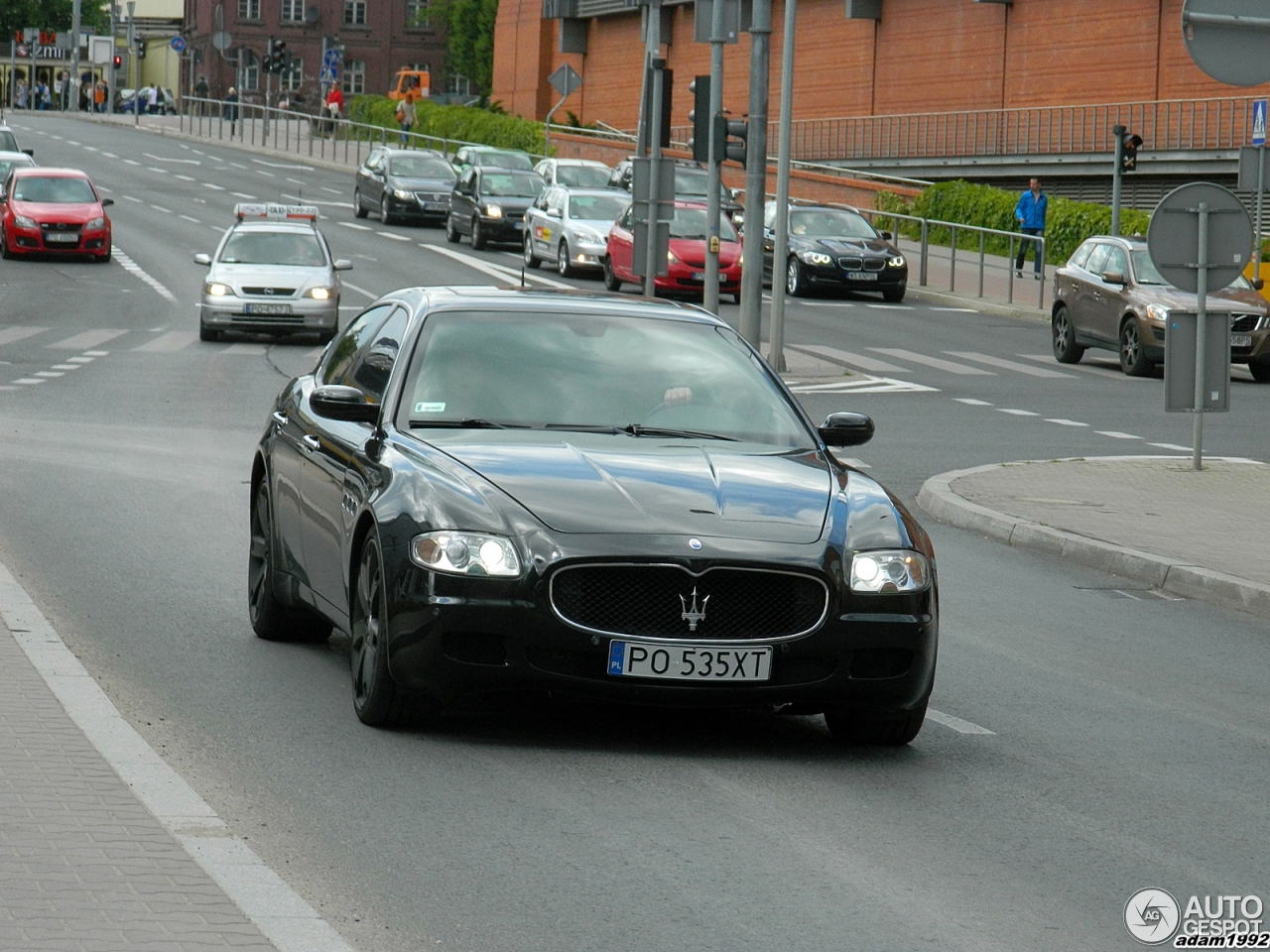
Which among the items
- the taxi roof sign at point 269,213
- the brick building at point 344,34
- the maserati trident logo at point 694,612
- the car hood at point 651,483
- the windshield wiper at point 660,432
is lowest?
the maserati trident logo at point 694,612

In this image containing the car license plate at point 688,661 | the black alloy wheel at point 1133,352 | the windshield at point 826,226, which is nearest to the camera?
the car license plate at point 688,661

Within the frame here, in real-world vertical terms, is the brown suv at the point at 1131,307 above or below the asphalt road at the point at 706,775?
above

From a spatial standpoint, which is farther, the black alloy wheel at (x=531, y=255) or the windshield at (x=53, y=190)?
the black alloy wheel at (x=531, y=255)

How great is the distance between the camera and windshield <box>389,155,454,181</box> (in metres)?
54.9

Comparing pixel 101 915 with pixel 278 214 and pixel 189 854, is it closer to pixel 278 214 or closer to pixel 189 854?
pixel 189 854

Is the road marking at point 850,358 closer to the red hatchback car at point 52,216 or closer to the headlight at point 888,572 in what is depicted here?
the red hatchback car at point 52,216

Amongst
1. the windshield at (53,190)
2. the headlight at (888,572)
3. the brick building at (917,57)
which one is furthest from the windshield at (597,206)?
the headlight at (888,572)

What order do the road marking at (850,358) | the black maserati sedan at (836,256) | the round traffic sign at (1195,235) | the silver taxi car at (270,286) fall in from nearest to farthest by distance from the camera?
the round traffic sign at (1195,235) < the road marking at (850,358) < the silver taxi car at (270,286) < the black maserati sedan at (836,256)

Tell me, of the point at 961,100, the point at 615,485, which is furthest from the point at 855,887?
the point at 961,100

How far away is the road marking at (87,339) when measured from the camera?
91.7ft

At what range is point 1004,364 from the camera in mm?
30156

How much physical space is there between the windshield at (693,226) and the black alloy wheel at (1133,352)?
11250mm

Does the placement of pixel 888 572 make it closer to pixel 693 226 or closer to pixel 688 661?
pixel 688 661

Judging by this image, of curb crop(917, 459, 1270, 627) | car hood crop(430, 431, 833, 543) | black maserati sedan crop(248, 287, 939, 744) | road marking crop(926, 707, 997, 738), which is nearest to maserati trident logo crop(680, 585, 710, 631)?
black maserati sedan crop(248, 287, 939, 744)
